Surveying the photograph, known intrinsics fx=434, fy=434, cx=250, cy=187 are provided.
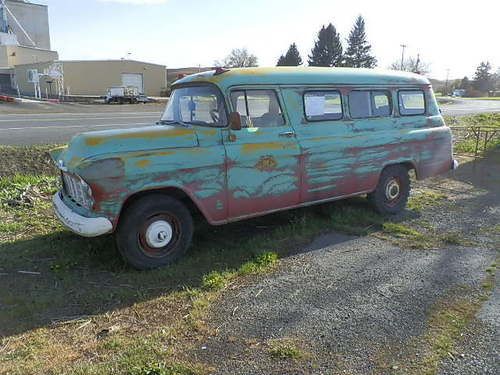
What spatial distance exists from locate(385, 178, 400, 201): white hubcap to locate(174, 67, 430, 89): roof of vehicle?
4.80 feet

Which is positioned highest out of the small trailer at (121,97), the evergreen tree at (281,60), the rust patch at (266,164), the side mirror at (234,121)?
the evergreen tree at (281,60)

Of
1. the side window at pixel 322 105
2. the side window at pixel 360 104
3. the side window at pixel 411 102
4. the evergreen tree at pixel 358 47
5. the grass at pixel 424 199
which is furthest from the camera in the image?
the evergreen tree at pixel 358 47

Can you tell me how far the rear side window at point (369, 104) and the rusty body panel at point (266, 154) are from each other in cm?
9

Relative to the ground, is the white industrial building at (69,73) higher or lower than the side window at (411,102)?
higher

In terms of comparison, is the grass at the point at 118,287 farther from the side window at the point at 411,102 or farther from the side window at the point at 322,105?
the side window at the point at 411,102

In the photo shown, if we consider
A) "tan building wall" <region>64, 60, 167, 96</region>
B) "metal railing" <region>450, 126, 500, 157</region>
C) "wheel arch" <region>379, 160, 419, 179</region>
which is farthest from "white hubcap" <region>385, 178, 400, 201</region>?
"tan building wall" <region>64, 60, 167, 96</region>

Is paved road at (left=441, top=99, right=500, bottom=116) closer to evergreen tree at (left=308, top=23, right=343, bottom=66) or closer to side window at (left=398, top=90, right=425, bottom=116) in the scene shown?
side window at (left=398, top=90, right=425, bottom=116)

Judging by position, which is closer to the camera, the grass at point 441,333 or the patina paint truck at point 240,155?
the grass at point 441,333

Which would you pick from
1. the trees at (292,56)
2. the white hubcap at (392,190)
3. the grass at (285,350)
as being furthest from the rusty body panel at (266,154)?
the trees at (292,56)

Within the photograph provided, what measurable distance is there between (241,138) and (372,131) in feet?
7.12

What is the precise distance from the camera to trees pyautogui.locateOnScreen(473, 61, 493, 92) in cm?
9306

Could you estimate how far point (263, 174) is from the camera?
16.3 ft

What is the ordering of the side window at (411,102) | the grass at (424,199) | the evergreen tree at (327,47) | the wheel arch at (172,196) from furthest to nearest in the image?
the evergreen tree at (327,47), the grass at (424,199), the side window at (411,102), the wheel arch at (172,196)

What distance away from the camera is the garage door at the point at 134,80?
5801cm
